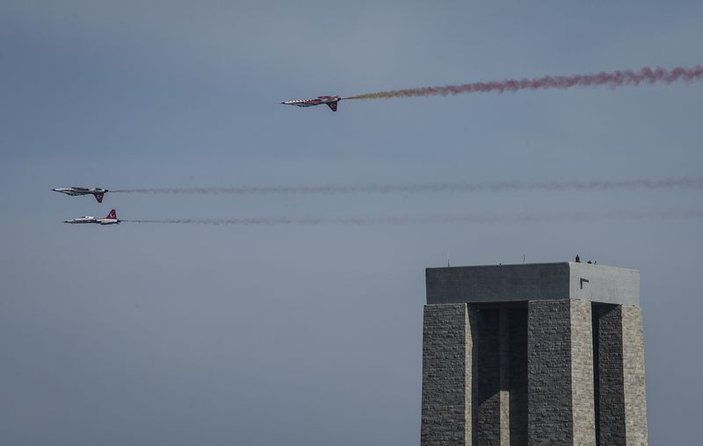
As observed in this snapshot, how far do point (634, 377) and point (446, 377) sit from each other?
11.1m

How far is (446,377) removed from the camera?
290 ft

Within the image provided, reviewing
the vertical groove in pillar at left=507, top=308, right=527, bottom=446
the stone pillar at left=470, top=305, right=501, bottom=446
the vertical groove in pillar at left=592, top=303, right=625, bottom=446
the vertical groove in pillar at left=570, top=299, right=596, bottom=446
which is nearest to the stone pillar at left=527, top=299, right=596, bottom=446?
the vertical groove in pillar at left=570, top=299, right=596, bottom=446

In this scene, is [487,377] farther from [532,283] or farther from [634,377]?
[634,377]

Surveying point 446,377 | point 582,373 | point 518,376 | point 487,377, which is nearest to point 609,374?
point 582,373

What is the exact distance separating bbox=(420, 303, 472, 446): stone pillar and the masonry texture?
0.06 metres

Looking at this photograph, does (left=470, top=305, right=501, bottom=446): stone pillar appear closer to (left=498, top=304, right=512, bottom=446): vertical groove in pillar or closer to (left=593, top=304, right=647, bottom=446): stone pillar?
(left=498, top=304, right=512, bottom=446): vertical groove in pillar

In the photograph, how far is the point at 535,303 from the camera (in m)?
86.4

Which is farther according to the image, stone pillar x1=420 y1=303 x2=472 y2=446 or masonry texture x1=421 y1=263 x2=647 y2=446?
stone pillar x1=420 y1=303 x2=472 y2=446

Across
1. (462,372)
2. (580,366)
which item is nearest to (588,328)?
(580,366)

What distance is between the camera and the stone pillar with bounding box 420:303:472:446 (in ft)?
287

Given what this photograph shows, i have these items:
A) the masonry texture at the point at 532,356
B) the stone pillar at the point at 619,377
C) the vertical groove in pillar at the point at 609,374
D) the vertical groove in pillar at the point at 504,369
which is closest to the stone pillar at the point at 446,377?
the masonry texture at the point at 532,356

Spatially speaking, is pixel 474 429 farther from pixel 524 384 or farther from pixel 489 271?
pixel 489 271

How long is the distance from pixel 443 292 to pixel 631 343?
37.6 ft

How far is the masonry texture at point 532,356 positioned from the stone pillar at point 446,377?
58 mm
